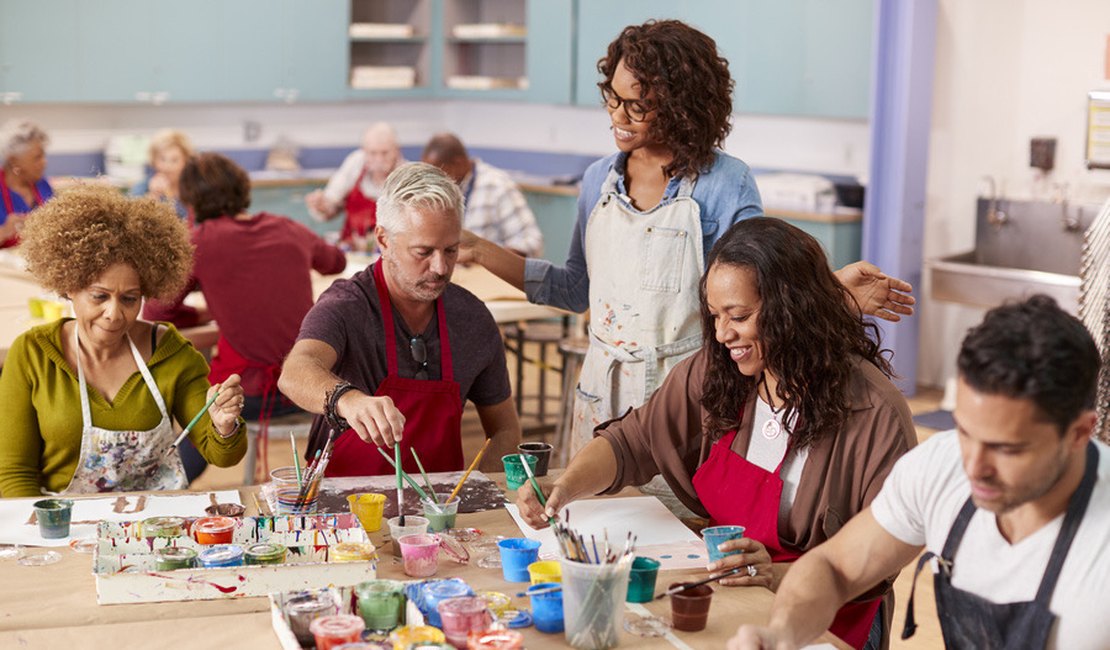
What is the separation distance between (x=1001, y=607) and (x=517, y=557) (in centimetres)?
82

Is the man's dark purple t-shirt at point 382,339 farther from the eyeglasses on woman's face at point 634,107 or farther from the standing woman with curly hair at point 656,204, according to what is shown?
the eyeglasses on woman's face at point 634,107

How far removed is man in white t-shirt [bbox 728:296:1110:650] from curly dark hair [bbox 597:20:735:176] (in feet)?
4.36

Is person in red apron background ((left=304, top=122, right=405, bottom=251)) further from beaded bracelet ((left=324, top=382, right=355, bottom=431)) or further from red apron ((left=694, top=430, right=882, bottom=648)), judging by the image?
red apron ((left=694, top=430, right=882, bottom=648))

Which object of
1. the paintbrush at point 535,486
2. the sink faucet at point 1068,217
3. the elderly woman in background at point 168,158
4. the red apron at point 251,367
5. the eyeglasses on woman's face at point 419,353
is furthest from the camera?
the elderly woman in background at point 168,158

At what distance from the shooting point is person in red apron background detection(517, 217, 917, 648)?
2.54 metres

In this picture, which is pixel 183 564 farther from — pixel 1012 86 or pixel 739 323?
pixel 1012 86

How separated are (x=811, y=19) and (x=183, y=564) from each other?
5.73 meters

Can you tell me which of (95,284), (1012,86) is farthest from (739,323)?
(1012,86)

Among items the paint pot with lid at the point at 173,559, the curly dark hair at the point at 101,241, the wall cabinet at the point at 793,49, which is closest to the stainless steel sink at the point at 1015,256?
the wall cabinet at the point at 793,49

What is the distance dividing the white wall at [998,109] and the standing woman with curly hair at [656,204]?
375 centimetres

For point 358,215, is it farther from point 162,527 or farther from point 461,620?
point 461,620

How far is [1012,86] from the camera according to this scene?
680 centimetres

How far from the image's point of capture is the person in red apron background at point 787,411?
254 cm

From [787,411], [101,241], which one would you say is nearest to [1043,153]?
[787,411]
